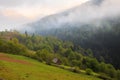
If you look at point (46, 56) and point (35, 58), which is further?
point (46, 56)

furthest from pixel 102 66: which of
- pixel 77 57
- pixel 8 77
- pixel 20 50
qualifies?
A: pixel 8 77

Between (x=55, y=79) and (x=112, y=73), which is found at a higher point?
(x=55, y=79)

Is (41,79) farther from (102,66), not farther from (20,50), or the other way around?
(102,66)

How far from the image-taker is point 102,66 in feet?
456

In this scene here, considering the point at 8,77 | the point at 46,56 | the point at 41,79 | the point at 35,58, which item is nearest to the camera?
the point at 8,77

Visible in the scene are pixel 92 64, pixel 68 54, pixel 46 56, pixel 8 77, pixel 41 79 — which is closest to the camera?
pixel 8 77

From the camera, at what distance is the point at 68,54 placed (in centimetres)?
18650

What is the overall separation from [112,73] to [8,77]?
336 feet

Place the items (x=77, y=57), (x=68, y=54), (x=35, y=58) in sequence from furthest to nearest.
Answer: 1. (x=68, y=54)
2. (x=77, y=57)
3. (x=35, y=58)

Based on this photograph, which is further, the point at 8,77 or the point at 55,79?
the point at 55,79

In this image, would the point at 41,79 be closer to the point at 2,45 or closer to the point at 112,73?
the point at 2,45

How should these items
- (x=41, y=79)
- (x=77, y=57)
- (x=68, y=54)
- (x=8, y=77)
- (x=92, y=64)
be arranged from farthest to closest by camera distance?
(x=68, y=54) < (x=77, y=57) < (x=92, y=64) < (x=41, y=79) < (x=8, y=77)

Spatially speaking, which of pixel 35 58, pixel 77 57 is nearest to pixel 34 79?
pixel 35 58

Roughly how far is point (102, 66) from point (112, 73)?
7241 mm
